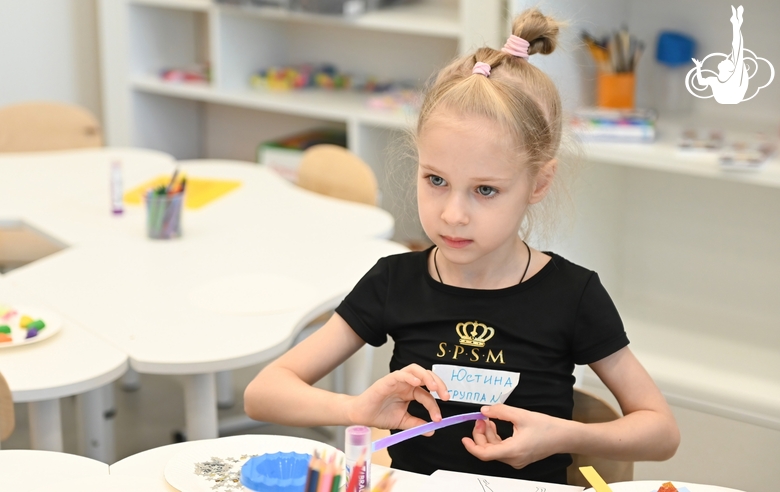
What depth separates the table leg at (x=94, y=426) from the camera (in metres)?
2.08

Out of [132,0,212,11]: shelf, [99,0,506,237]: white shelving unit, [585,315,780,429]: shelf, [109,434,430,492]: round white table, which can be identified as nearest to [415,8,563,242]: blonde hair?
[109,434,430,492]: round white table

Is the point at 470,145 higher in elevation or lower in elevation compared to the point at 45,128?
higher

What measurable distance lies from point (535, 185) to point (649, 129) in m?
1.13

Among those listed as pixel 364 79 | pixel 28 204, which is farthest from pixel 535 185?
pixel 364 79

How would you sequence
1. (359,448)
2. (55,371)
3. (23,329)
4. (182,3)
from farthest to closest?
(182,3) < (23,329) < (55,371) < (359,448)

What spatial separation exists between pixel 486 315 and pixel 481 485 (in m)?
0.27

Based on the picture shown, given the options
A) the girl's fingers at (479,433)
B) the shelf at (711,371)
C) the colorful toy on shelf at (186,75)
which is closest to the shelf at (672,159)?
the shelf at (711,371)

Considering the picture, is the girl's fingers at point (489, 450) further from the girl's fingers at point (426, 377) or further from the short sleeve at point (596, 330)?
the short sleeve at point (596, 330)

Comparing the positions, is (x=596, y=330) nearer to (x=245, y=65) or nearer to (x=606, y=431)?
(x=606, y=431)

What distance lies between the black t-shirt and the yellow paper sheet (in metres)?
1.11

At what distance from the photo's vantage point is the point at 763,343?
94.0 inches

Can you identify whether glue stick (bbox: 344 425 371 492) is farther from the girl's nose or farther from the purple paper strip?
the girl's nose

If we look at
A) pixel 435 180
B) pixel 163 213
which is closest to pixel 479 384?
pixel 435 180

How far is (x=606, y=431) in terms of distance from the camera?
114cm
